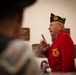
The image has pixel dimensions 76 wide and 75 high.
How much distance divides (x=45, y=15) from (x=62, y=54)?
75.0 inches

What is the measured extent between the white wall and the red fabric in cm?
168

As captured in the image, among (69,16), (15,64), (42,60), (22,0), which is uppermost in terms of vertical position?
(69,16)

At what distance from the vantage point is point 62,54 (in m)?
2.01

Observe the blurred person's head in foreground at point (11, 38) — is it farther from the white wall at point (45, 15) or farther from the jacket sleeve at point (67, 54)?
the white wall at point (45, 15)

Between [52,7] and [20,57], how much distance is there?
357cm

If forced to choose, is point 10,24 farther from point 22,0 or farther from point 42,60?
point 42,60

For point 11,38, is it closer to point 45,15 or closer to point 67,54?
point 67,54

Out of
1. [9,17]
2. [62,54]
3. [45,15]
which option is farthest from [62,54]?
[45,15]

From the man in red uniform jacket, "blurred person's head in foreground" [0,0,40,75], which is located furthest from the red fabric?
"blurred person's head in foreground" [0,0,40,75]

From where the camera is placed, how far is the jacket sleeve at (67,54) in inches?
77.7

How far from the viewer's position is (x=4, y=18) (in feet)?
1.30

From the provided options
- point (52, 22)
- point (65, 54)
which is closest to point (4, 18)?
point (65, 54)

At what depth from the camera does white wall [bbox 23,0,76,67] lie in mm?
3785

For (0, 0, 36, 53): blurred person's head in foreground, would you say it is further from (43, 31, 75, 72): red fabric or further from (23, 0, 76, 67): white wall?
(23, 0, 76, 67): white wall
